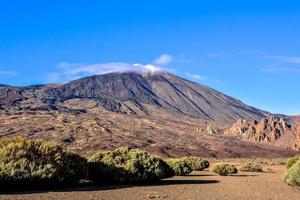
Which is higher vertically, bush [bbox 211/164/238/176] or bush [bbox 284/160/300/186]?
bush [bbox 211/164/238/176]

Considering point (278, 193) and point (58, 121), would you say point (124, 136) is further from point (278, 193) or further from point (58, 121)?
point (278, 193)

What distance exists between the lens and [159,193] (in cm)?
1789

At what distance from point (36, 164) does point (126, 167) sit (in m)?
5.10

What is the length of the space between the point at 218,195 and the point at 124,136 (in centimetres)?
10550

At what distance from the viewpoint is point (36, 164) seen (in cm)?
1780

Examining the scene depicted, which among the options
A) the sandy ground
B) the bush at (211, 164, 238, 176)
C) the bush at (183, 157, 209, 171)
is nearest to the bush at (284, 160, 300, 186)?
the sandy ground

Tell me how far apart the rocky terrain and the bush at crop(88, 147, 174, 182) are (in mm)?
117238

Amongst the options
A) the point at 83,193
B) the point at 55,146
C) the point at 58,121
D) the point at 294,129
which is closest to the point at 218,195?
the point at 83,193

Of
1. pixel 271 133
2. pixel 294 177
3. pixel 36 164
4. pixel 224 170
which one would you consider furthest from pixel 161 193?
pixel 271 133

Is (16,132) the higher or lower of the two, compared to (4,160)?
higher

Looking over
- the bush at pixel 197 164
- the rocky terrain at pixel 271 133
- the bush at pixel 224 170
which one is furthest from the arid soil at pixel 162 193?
the rocky terrain at pixel 271 133

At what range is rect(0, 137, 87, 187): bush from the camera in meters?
17.1

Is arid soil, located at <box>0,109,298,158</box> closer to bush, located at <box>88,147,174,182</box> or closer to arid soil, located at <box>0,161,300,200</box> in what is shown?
bush, located at <box>88,147,174,182</box>

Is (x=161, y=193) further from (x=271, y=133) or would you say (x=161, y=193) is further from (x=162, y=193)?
(x=271, y=133)
